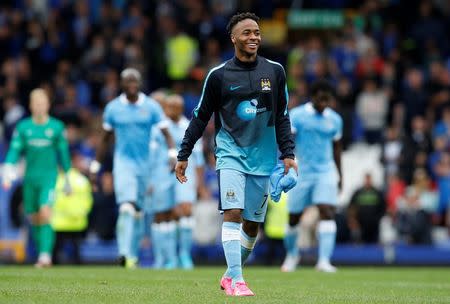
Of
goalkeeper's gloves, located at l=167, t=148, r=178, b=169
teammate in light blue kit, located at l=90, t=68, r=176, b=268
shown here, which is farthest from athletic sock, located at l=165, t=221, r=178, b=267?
goalkeeper's gloves, located at l=167, t=148, r=178, b=169

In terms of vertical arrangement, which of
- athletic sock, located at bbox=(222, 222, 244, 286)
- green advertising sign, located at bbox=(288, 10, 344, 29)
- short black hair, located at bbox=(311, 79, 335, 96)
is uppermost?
green advertising sign, located at bbox=(288, 10, 344, 29)

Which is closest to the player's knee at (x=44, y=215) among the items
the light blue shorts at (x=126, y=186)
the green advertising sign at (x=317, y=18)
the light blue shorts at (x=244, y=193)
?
the light blue shorts at (x=126, y=186)

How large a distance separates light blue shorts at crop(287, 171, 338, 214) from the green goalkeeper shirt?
400 cm

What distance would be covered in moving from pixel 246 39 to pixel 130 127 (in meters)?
7.14

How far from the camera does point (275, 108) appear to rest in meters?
11.9

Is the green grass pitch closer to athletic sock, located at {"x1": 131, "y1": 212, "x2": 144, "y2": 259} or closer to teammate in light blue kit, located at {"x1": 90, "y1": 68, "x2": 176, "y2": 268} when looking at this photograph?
teammate in light blue kit, located at {"x1": 90, "y1": 68, "x2": 176, "y2": 268}

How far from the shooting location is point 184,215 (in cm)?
2052

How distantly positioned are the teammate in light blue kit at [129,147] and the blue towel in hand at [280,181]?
6.58 m

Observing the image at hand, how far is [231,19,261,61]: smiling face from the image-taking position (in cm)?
1162

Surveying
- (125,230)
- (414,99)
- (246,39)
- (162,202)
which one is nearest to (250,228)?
(246,39)

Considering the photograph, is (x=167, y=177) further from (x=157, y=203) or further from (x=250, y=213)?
(x=250, y=213)

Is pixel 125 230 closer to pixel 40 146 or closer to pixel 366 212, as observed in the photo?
pixel 40 146

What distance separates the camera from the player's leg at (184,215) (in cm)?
2028

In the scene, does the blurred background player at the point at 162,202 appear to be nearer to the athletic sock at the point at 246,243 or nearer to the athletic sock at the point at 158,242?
the athletic sock at the point at 158,242
